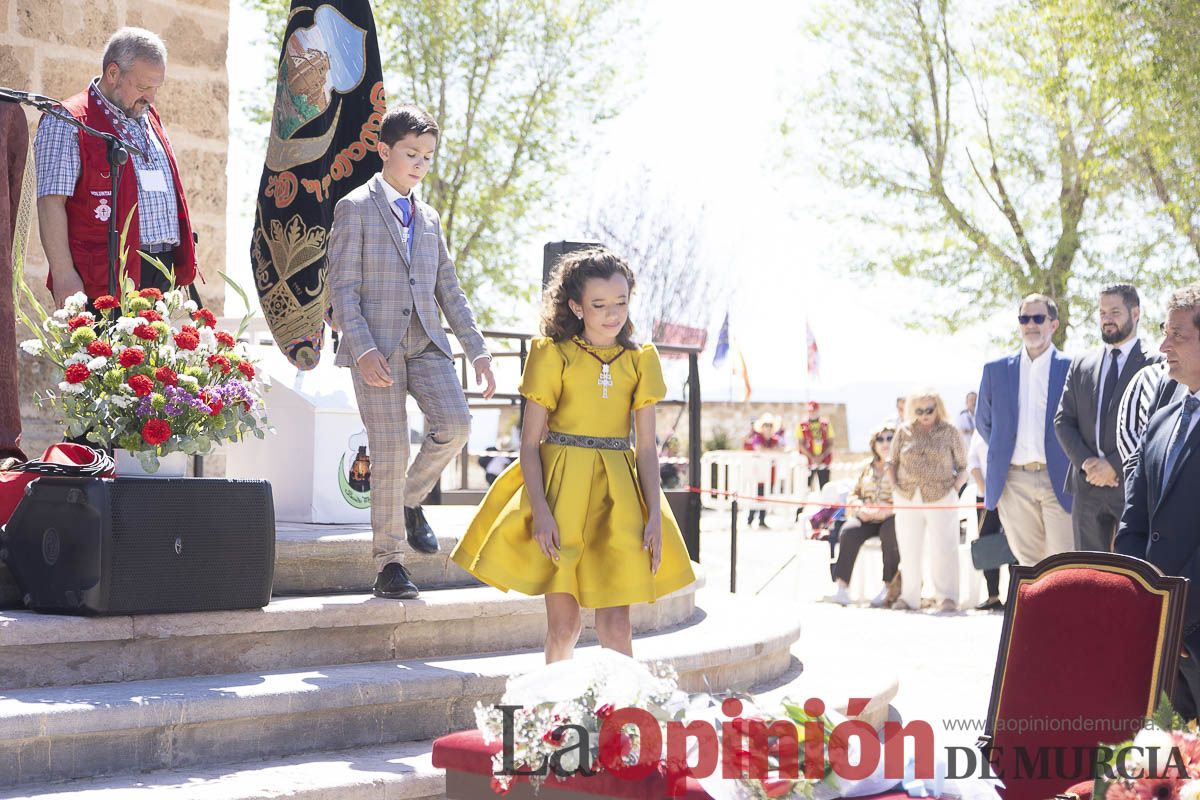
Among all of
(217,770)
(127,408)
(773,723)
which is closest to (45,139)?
(127,408)

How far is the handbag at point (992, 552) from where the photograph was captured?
334 inches

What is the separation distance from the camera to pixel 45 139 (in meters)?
5.19

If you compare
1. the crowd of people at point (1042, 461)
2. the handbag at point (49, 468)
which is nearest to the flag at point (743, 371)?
the crowd of people at point (1042, 461)

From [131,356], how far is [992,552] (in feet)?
18.6

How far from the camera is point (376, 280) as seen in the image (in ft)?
17.0

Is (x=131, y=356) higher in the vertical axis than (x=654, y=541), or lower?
higher

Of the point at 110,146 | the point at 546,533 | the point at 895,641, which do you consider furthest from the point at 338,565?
the point at 895,641

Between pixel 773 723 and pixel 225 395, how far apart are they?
2567mm

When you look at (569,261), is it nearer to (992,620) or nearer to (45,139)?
(45,139)

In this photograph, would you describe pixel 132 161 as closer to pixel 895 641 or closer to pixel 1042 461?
pixel 1042 461

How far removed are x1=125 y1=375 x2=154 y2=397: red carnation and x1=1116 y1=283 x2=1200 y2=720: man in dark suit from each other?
10.2ft

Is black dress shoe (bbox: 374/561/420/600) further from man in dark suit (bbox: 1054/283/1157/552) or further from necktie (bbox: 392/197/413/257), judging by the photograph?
man in dark suit (bbox: 1054/283/1157/552)

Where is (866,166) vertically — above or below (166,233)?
above

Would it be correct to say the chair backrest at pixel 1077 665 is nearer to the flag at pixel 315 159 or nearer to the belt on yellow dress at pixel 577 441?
the belt on yellow dress at pixel 577 441
